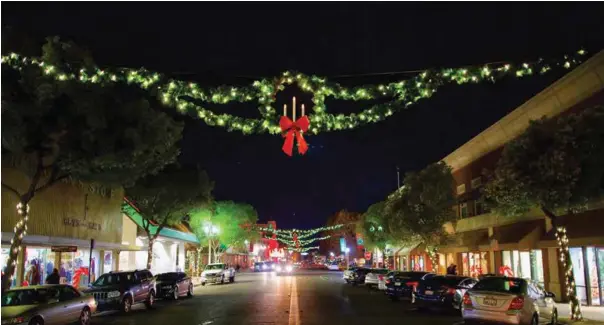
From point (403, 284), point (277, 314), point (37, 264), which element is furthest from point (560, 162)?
point (37, 264)

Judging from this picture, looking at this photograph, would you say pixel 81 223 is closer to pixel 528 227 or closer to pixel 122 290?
pixel 122 290

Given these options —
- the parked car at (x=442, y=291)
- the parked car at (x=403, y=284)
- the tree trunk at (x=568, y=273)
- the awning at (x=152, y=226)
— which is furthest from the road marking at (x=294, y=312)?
the awning at (x=152, y=226)

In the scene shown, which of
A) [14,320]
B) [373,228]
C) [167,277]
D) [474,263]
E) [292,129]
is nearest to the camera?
[292,129]

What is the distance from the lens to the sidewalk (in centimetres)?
1891

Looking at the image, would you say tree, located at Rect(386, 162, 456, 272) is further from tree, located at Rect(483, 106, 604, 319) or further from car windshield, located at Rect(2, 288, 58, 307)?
car windshield, located at Rect(2, 288, 58, 307)

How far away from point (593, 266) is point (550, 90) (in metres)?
7.98

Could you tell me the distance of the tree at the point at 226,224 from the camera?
174 ft

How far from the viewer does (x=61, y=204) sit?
88.8 ft

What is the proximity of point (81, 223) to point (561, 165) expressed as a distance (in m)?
23.2

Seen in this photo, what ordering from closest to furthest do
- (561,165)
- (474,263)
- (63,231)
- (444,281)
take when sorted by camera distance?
(561,165)
(444,281)
(63,231)
(474,263)

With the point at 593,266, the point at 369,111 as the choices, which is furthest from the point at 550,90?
the point at 369,111

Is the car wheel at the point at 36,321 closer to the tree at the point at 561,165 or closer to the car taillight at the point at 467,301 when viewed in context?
the car taillight at the point at 467,301

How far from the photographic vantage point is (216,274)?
4338 cm

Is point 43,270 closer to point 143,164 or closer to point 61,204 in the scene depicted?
point 61,204
